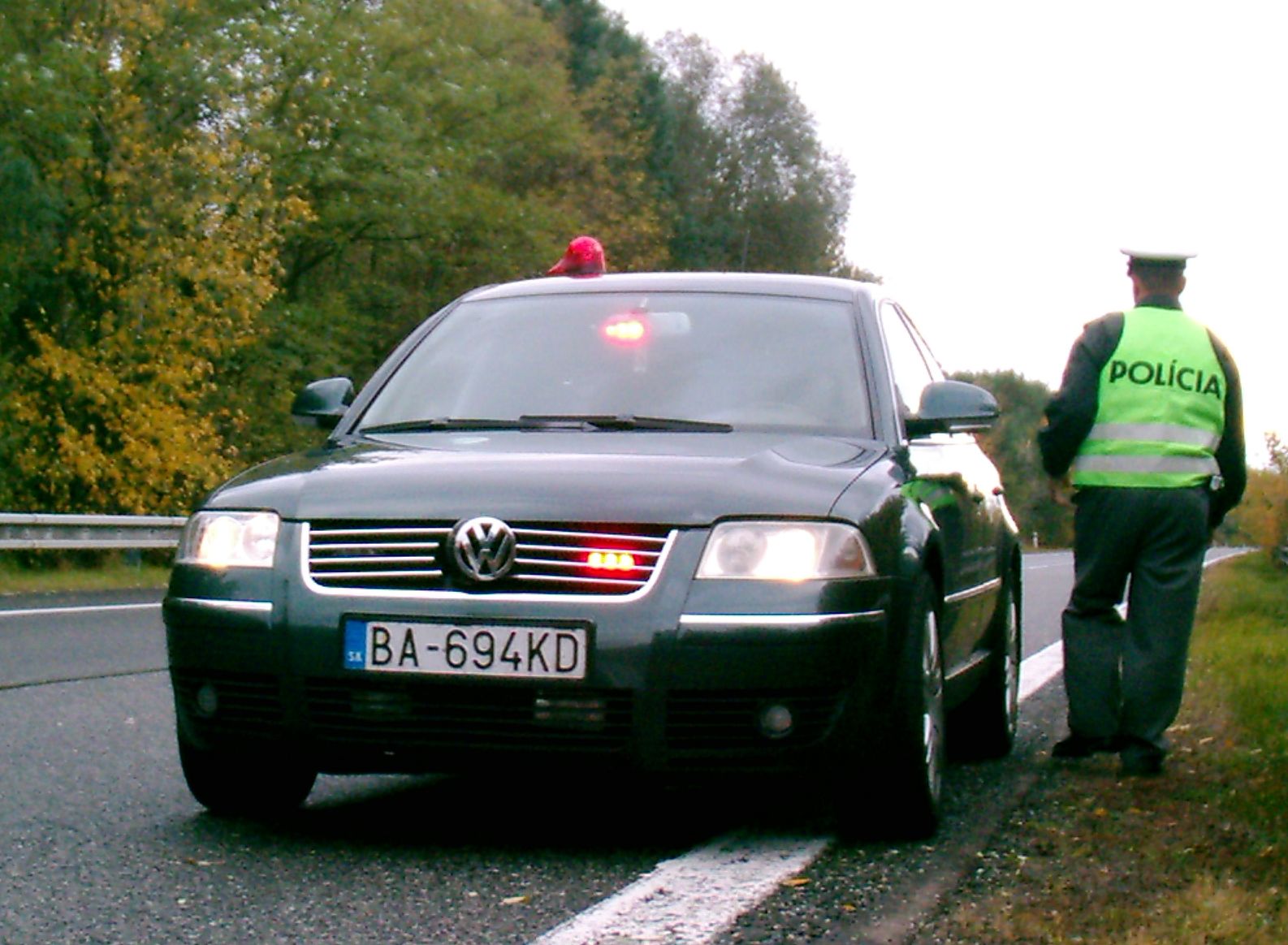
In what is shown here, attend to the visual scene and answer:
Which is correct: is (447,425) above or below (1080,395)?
above

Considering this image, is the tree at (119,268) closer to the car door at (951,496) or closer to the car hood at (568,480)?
the car door at (951,496)

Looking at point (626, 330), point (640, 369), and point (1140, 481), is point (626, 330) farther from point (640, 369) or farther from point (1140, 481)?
point (1140, 481)

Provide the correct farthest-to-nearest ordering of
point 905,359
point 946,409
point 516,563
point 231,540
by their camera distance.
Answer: point 905,359
point 946,409
point 231,540
point 516,563

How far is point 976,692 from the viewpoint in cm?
758

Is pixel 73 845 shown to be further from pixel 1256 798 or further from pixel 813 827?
pixel 1256 798

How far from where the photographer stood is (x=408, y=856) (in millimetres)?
5156

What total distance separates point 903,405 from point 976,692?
157 centimetres

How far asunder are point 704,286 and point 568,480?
1.69m

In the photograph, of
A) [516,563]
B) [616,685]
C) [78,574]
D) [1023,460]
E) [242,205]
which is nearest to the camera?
[616,685]

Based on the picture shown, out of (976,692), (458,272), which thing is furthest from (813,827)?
(458,272)

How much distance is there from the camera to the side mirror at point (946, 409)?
245 inches

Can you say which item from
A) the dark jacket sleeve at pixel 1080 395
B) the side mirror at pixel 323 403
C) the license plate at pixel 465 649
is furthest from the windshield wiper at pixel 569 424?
the dark jacket sleeve at pixel 1080 395

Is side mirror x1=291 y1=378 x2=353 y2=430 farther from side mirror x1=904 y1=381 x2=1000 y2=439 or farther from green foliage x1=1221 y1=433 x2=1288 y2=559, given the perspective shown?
green foliage x1=1221 y1=433 x2=1288 y2=559

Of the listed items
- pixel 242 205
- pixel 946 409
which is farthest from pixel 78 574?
pixel 946 409
